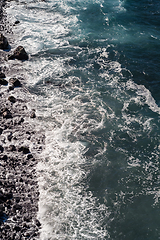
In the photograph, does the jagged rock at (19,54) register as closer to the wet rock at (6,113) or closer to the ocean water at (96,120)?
the ocean water at (96,120)

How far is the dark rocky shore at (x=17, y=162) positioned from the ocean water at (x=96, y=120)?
1.83 feet

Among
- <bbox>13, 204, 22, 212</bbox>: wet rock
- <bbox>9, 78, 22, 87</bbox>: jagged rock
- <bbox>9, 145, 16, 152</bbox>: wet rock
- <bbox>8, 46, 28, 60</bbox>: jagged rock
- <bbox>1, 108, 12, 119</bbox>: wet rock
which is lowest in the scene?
<bbox>13, 204, 22, 212</bbox>: wet rock

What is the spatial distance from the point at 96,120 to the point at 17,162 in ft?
21.4

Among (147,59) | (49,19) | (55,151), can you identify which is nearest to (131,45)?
(147,59)

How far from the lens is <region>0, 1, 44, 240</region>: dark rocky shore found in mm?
11295

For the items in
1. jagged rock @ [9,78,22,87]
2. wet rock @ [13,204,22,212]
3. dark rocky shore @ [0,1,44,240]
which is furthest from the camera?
jagged rock @ [9,78,22,87]

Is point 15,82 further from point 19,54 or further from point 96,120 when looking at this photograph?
point 96,120

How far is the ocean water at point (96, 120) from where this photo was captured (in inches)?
479

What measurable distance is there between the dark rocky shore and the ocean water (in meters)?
0.56

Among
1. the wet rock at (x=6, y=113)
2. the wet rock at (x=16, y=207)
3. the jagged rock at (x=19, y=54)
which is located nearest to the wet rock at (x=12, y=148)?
the wet rock at (x=6, y=113)

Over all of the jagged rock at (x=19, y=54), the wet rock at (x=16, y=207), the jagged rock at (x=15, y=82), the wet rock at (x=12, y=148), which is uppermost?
the jagged rock at (x=19, y=54)

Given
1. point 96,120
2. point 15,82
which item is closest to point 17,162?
point 96,120

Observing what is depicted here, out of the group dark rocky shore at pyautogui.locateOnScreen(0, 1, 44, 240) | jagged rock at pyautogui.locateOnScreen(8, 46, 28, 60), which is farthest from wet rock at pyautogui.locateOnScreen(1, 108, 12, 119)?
jagged rock at pyautogui.locateOnScreen(8, 46, 28, 60)

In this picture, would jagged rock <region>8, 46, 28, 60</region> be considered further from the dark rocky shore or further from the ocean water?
the dark rocky shore
